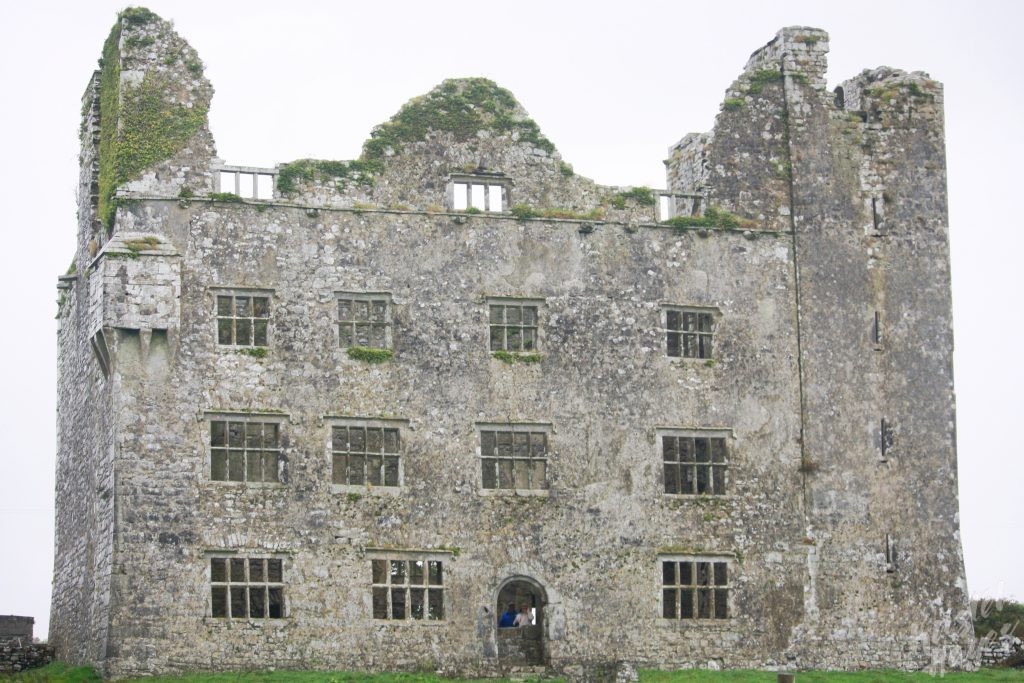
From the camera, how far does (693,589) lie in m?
43.1

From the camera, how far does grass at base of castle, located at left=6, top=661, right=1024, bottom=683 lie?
39625 millimetres

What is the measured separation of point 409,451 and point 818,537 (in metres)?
8.91

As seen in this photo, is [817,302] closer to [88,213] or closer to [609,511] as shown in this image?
[609,511]

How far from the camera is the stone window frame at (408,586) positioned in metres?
41.4

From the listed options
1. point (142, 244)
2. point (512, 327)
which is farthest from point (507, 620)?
point (142, 244)

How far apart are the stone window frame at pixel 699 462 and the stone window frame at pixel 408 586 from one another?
193 inches

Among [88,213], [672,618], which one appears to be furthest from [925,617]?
[88,213]

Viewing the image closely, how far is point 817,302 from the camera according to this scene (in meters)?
45.0

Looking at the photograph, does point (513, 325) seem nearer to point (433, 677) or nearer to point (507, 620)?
point (507, 620)

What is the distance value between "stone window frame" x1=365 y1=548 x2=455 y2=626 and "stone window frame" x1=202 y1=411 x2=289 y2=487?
7.73 ft

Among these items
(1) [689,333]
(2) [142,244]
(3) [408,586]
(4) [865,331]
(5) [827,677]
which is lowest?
(5) [827,677]

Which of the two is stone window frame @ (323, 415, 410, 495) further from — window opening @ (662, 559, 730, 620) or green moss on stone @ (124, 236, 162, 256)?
window opening @ (662, 559, 730, 620)

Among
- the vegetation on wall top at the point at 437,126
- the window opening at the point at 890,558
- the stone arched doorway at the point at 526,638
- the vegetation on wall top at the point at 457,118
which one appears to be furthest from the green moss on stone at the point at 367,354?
the window opening at the point at 890,558

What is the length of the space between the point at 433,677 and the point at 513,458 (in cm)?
487
